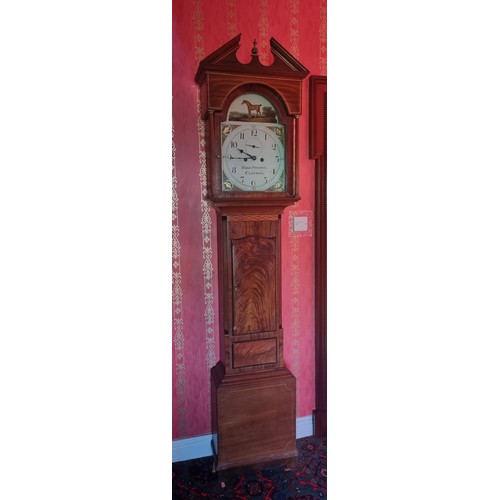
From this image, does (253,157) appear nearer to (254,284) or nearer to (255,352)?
(254,284)

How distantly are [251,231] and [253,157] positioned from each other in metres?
0.37

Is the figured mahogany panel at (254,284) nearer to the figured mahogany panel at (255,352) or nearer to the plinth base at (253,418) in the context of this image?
the figured mahogany panel at (255,352)

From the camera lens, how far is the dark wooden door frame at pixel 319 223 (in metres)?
2.25

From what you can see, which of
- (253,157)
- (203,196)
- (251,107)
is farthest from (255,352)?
(251,107)

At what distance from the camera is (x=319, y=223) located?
2320 millimetres

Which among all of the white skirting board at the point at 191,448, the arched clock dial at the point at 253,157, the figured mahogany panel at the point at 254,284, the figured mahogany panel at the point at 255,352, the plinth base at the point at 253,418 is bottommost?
the white skirting board at the point at 191,448

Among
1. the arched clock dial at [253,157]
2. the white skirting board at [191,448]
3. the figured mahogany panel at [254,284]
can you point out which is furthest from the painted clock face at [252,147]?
the white skirting board at [191,448]

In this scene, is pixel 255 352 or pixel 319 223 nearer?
pixel 255 352

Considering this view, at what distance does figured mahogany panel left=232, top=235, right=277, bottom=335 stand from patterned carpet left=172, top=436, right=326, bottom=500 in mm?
813

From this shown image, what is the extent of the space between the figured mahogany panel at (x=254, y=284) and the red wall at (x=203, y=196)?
11.7 inches
